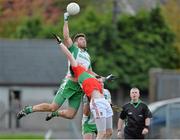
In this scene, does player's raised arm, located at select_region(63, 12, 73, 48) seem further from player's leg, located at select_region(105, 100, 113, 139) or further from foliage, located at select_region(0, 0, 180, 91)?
foliage, located at select_region(0, 0, 180, 91)

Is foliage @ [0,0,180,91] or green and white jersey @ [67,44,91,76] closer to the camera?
green and white jersey @ [67,44,91,76]

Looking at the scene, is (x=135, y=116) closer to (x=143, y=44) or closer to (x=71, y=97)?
(x=71, y=97)

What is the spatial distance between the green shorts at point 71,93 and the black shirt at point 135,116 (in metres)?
2.20

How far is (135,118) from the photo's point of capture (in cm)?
2045

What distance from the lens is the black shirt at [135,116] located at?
2039 cm

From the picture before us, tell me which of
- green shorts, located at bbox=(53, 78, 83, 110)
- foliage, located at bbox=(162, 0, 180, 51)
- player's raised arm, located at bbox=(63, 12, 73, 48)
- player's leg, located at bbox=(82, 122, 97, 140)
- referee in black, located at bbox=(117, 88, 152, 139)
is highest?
foliage, located at bbox=(162, 0, 180, 51)

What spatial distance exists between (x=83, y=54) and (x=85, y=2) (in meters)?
48.5

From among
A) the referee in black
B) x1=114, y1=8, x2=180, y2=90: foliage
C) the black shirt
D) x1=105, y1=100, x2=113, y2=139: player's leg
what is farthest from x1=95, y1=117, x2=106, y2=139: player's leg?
x1=114, y1=8, x2=180, y2=90: foliage

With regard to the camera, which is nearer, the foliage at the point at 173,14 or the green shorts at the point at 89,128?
the green shorts at the point at 89,128

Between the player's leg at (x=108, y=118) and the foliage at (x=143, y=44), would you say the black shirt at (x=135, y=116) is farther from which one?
the foliage at (x=143, y=44)

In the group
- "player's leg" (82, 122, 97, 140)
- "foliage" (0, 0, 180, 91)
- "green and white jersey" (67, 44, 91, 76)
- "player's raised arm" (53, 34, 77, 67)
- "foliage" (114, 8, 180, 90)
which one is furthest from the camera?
"foliage" (114, 8, 180, 90)

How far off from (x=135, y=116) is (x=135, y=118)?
7cm

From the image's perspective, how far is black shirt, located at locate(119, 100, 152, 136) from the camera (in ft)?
66.9

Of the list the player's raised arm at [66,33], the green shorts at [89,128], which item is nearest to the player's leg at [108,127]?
the green shorts at [89,128]
